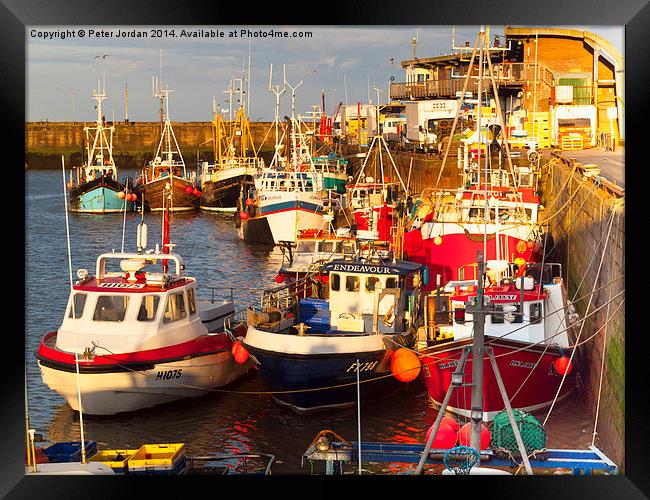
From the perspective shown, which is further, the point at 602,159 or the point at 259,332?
the point at 602,159

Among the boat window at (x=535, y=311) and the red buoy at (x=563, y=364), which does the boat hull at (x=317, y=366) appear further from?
the red buoy at (x=563, y=364)

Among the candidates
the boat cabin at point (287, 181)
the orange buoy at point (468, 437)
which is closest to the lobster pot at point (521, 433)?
Answer: the orange buoy at point (468, 437)

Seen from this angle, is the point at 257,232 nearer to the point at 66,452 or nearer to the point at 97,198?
the point at 97,198

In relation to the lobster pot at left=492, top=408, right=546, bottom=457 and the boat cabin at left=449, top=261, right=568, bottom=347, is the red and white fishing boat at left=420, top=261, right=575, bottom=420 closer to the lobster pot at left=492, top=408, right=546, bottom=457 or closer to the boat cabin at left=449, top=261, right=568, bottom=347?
the boat cabin at left=449, top=261, right=568, bottom=347

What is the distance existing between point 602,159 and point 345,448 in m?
11.1

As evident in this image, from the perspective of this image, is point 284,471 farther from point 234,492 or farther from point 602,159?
point 602,159

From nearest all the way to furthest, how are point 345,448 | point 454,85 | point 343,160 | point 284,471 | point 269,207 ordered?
point 345,448
point 284,471
point 269,207
point 454,85
point 343,160

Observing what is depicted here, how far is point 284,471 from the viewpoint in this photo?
35.6 feet

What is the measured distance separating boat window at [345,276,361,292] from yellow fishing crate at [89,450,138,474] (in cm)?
383

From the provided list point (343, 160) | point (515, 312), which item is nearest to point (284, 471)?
point (515, 312)

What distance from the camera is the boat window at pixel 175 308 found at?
39.0 feet

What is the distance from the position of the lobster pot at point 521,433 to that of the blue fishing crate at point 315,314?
3.32 meters

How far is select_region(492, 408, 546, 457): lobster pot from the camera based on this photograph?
991cm
